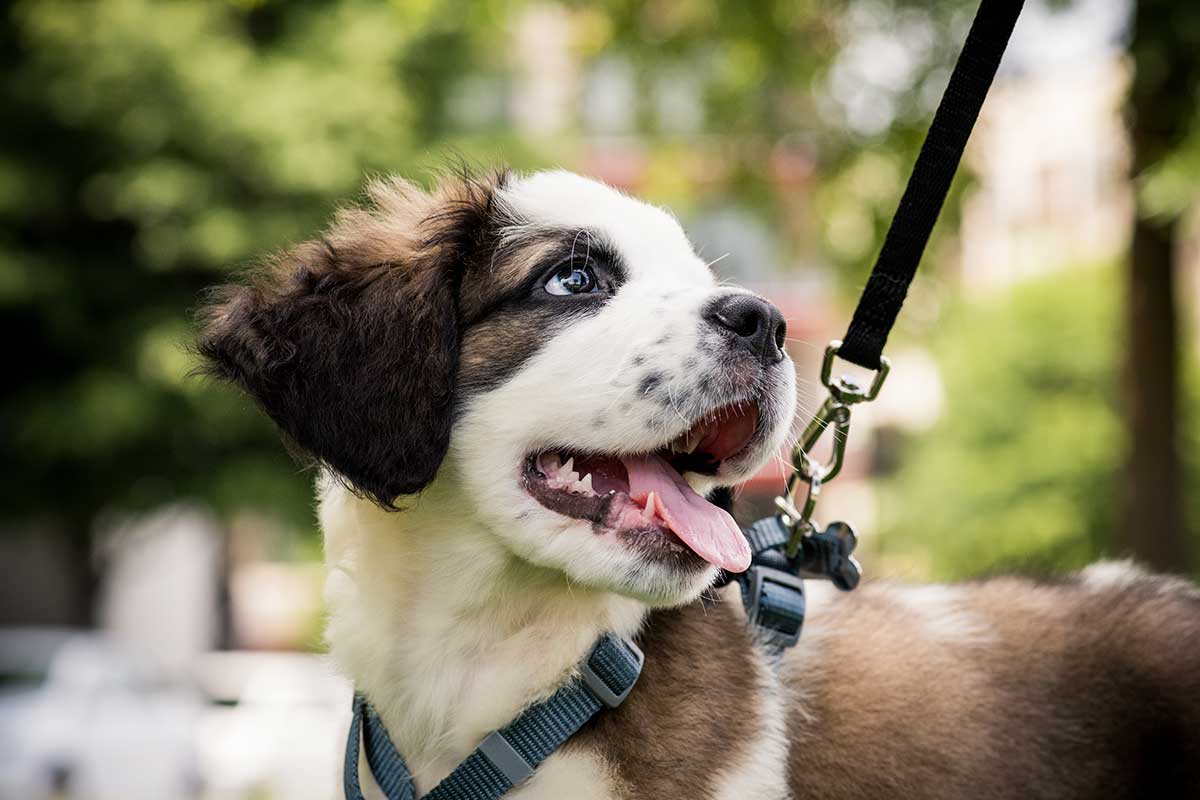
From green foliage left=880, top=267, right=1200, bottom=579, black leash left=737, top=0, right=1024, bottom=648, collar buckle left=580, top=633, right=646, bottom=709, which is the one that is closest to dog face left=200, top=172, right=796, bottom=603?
collar buckle left=580, top=633, right=646, bottom=709

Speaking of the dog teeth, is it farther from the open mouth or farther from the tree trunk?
the tree trunk

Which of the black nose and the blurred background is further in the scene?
the blurred background

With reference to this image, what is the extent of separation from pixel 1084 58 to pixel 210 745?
1406cm

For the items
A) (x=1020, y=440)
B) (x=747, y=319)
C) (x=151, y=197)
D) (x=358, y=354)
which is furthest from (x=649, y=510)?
(x=1020, y=440)

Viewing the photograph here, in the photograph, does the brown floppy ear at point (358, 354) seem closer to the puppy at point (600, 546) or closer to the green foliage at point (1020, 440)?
the puppy at point (600, 546)

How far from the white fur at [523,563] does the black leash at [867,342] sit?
244 mm

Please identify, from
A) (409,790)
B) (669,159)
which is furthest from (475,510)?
(669,159)

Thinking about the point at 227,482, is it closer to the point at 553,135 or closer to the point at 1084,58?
the point at 553,135

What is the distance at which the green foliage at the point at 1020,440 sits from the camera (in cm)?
2136

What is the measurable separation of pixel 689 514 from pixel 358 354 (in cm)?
81

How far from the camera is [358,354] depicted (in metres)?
2.94

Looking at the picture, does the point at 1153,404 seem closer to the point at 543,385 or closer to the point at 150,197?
the point at 543,385

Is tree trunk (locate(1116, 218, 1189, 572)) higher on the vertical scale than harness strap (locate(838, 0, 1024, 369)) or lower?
lower

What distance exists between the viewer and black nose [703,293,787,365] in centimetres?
294
